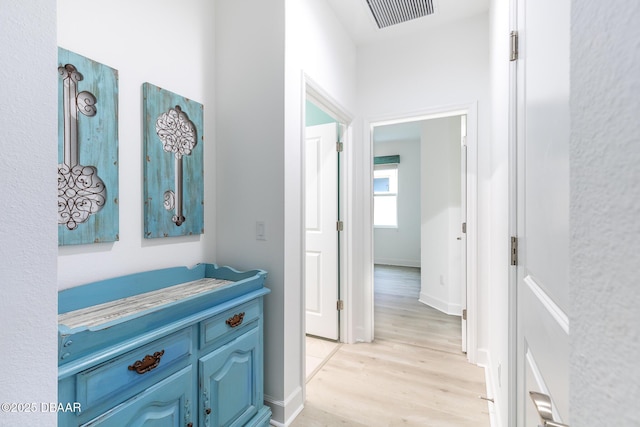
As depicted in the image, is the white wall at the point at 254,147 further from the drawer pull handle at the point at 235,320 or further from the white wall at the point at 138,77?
the drawer pull handle at the point at 235,320

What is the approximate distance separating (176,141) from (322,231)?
1.52 metres

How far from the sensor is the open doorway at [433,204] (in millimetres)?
2494

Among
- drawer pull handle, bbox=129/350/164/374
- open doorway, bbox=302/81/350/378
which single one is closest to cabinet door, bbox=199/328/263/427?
drawer pull handle, bbox=129/350/164/374

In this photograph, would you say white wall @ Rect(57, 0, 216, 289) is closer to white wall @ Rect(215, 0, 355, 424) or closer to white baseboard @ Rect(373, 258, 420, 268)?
white wall @ Rect(215, 0, 355, 424)

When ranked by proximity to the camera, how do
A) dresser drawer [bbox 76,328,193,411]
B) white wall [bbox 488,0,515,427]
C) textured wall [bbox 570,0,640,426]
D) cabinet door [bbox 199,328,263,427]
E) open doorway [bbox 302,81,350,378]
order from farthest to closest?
1. open doorway [bbox 302,81,350,378]
2. cabinet door [bbox 199,328,263,427]
3. white wall [bbox 488,0,515,427]
4. dresser drawer [bbox 76,328,193,411]
5. textured wall [bbox 570,0,640,426]

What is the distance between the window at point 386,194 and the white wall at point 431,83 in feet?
12.3

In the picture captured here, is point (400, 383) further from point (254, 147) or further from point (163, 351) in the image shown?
point (254, 147)

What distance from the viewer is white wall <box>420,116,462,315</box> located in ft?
11.7

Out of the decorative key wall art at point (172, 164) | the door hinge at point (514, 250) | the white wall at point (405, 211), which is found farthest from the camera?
the white wall at point (405, 211)

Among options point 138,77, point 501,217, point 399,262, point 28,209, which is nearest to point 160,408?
point 28,209

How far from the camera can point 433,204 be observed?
390 cm

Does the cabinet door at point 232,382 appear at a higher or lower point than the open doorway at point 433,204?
lower

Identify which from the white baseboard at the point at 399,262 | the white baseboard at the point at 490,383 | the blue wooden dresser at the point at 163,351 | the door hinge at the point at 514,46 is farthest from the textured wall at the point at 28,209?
the white baseboard at the point at 399,262

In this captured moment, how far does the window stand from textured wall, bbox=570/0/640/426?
6205 millimetres
